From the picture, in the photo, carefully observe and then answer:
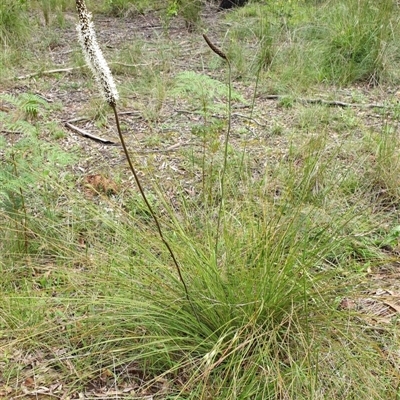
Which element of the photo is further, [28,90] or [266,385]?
[28,90]

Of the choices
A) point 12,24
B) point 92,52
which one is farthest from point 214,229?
point 12,24

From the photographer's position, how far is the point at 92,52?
1237mm

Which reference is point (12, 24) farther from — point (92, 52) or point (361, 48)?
point (92, 52)

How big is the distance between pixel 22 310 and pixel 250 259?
→ 1.02 meters

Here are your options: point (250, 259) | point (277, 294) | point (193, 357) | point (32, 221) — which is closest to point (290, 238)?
point (250, 259)

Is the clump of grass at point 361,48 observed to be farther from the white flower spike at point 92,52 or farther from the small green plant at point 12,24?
the white flower spike at point 92,52

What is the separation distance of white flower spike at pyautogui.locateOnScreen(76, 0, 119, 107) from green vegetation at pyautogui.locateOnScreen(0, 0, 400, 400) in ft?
2.90

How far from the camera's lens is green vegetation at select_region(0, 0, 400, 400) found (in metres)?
1.92

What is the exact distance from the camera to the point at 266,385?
68.7 inches

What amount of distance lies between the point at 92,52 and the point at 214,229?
1.39m

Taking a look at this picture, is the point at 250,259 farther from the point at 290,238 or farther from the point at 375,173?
the point at 375,173

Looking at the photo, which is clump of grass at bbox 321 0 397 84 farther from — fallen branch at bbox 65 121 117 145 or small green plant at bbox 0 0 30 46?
small green plant at bbox 0 0 30 46

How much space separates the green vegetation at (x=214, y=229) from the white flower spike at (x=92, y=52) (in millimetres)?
883

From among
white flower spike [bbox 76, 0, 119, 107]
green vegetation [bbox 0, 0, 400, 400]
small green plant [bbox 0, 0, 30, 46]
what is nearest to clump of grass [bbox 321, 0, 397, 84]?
green vegetation [bbox 0, 0, 400, 400]
